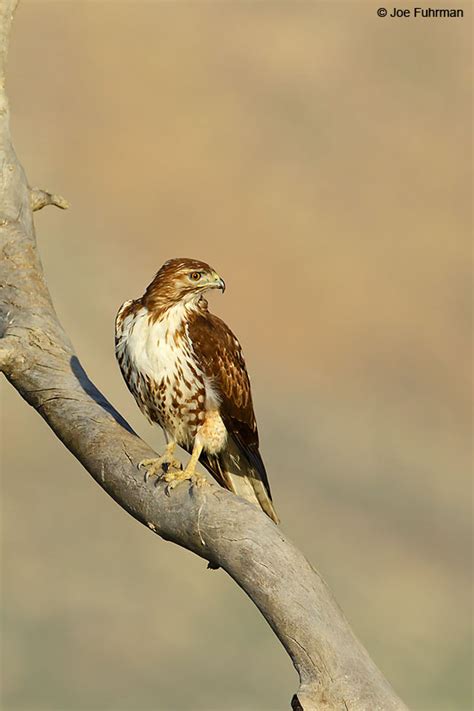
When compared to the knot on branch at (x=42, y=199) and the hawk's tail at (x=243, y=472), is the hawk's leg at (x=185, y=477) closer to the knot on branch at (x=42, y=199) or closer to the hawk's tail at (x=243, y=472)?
the hawk's tail at (x=243, y=472)

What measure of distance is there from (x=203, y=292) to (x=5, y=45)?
10.2 ft

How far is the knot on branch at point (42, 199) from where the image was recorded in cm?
835

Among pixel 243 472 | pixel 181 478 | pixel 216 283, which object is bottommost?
pixel 181 478

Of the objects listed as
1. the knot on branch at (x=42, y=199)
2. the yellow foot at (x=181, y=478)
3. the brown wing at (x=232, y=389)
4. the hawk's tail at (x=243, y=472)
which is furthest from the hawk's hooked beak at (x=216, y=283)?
the knot on branch at (x=42, y=199)

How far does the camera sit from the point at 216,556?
571 centimetres

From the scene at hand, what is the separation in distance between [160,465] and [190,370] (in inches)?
25.6

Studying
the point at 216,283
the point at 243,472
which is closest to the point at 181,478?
the point at 243,472

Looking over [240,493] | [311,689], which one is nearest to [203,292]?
[240,493]

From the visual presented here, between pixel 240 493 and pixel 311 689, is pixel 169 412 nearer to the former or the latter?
pixel 240 493

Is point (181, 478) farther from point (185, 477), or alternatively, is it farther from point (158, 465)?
point (158, 465)

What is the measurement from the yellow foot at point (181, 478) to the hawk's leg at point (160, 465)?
8cm

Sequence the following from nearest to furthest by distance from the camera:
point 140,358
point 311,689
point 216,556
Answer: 1. point 311,689
2. point 216,556
3. point 140,358

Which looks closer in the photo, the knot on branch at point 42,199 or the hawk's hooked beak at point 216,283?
the hawk's hooked beak at point 216,283

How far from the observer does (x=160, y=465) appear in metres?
6.37
